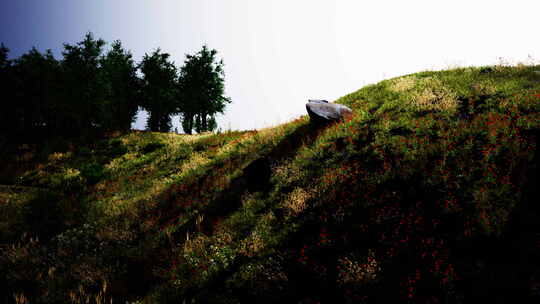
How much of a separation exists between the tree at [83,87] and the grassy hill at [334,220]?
19.6 metres

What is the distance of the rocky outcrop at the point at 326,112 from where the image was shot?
12.4 m

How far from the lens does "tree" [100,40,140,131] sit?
33469 millimetres

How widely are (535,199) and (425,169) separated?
2137 mm

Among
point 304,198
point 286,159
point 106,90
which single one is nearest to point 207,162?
point 286,159

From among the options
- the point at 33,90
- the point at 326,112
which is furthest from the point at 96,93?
the point at 326,112

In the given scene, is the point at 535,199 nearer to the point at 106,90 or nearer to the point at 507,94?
the point at 507,94

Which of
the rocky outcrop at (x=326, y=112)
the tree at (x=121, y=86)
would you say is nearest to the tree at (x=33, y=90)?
the tree at (x=121, y=86)

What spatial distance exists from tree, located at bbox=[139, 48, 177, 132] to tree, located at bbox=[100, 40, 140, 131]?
56.1 inches

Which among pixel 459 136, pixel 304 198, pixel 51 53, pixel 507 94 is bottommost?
pixel 304 198

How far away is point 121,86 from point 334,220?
36.4 meters

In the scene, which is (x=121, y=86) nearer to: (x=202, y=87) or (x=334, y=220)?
(x=202, y=87)

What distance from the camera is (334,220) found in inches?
245

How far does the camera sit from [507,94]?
9.71 metres

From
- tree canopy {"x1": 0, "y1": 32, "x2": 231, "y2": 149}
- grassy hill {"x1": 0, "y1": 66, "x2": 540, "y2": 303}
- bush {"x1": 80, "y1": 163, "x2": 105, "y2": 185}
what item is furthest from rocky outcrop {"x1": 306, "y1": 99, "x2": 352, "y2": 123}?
tree canopy {"x1": 0, "y1": 32, "x2": 231, "y2": 149}
